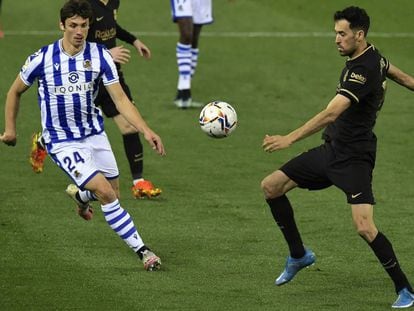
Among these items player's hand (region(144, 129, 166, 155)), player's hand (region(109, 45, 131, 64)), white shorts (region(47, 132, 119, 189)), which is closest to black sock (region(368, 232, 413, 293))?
player's hand (region(144, 129, 166, 155))

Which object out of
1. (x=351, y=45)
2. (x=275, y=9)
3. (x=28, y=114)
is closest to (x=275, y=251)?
(x=351, y=45)

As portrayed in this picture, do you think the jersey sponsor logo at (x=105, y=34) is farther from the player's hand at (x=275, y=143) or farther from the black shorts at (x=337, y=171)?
the player's hand at (x=275, y=143)

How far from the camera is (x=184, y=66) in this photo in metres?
19.5

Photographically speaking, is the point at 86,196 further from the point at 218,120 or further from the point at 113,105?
the point at 113,105

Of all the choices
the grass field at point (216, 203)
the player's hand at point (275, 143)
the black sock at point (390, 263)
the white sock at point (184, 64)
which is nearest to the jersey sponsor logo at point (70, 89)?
the grass field at point (216, 203)

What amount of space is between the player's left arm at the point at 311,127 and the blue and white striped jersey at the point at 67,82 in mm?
2053

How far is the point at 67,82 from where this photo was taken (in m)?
11.1

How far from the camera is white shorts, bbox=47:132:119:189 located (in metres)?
11.0

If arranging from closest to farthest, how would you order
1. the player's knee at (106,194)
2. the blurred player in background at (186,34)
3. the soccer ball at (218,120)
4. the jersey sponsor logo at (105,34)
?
the player's knee at (106,194), the soccer ball at (218,120), the jersey sponsor logo at (105,34), the blurred player in background at (186,34)

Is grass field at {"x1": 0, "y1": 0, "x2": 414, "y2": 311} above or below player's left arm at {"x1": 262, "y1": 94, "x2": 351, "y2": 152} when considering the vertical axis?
below

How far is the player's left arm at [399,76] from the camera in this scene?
Answer: 10.5 m

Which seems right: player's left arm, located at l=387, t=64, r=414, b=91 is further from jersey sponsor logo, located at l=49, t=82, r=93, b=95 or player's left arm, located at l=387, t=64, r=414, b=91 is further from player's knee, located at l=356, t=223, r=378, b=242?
jersey sponsor logo, located at l=49, t=82, r=93, b=95

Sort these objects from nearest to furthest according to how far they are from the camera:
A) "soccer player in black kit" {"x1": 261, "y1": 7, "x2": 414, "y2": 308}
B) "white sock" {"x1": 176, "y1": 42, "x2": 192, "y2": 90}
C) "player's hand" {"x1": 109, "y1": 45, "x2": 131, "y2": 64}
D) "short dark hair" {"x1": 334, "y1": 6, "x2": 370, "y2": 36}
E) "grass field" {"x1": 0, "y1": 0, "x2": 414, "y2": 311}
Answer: "soccer player in black kit" {"x1": 261, "y1": 7, "x2": 414, "y2": 308}, "short dark hair" {"x1": 334, "y1": 6, "x2": 370, "y2": 36}, "grass field" {"x1": 0, "y1": 0, "x2": 414, "y2": 311}, "player's hand" {"x1": 109, "y1": 45, "x2": 131, "y2": 64}, "white sock" {"x1": 176, "y1": 42, "x2": 192, "y2": 90}

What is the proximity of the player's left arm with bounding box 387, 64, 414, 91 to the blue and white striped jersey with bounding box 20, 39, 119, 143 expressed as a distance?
8.01 feet
